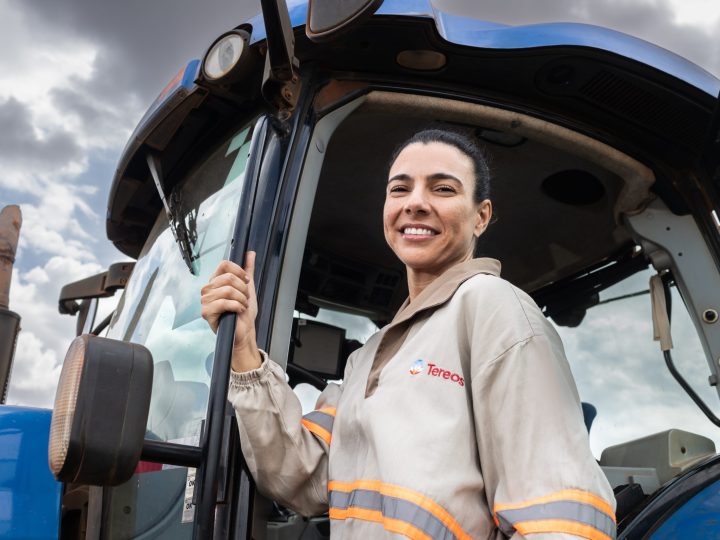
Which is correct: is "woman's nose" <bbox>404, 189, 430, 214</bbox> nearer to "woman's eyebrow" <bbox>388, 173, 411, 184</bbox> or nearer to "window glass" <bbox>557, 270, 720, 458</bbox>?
"woman's eyebrow" <bbox>388, 173, 411, 184</bbox>

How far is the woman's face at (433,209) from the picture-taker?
1.54 m

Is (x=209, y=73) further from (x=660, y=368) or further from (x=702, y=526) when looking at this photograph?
(x=660, y=368)

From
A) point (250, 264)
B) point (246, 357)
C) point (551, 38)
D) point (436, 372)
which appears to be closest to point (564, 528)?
point (436, 372)

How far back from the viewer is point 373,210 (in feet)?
9.29

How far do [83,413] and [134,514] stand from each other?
71 centimetres

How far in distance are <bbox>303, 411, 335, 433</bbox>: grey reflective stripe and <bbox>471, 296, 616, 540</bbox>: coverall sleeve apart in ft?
1.31

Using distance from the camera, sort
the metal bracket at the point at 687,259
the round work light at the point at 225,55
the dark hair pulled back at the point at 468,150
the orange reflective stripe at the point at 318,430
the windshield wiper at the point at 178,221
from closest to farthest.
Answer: the orange reflective stripe at the point at 318,430 → the dark hair pulled back at the point at 468,150 → the round work light at the point at 225,55 → the windshield wiper at the point at 178,221 → the metal bracket at the point at 687,259

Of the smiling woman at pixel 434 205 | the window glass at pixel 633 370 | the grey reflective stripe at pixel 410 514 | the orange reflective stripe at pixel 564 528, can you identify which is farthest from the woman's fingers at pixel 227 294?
the window glass at pixel 633 370

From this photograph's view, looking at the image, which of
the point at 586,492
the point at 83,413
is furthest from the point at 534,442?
the point at 83,413

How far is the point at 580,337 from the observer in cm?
271

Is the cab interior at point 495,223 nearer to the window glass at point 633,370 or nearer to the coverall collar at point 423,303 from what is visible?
the window glass at point 633,370

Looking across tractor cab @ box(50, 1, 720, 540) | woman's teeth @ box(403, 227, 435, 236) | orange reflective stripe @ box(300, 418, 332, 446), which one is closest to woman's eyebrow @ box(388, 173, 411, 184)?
woman's teeth @ box(403, 227, 435, 236)

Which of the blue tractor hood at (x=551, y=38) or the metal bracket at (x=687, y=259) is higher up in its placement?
the blue tractor hood at (x=551, y=38)

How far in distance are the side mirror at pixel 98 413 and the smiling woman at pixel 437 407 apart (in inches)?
12.4
